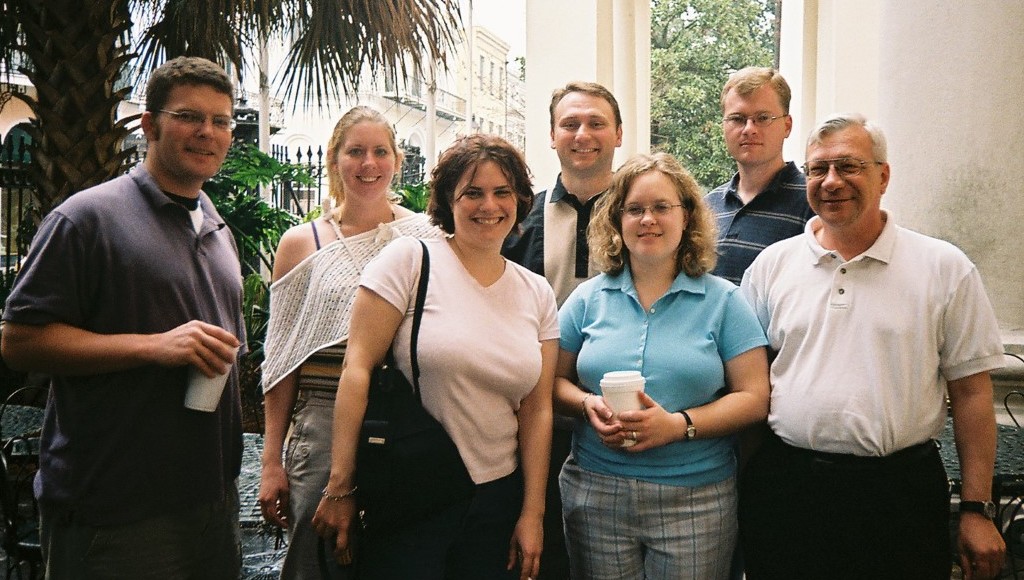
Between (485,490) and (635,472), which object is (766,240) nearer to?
(635,472)

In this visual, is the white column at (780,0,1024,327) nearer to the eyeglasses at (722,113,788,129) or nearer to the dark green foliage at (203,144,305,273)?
the eyeglasses at (722,113,788,129)

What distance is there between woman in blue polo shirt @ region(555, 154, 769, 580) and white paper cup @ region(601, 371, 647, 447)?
22mm

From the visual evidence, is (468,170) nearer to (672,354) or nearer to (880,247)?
(672,354)

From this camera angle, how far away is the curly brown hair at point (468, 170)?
7.98ft

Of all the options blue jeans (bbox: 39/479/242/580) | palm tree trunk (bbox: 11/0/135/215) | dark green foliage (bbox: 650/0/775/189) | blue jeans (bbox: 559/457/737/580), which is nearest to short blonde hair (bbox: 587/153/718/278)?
blue jeans (bbox: 559/457/737/580)

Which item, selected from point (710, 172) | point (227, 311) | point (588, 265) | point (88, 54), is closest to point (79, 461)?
point (227, 311)

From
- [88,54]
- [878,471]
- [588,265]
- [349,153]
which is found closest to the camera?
[878,471]

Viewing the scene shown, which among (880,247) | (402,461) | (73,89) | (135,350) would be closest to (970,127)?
(880,247)

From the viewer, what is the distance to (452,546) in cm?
228

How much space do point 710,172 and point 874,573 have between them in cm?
2293

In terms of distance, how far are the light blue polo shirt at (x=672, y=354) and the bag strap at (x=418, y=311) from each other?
0.53 metres

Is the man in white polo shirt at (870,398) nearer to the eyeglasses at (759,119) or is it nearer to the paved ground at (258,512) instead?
the eyeglasses at (759,119)

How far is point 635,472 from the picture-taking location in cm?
241

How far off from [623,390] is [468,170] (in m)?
0.76
